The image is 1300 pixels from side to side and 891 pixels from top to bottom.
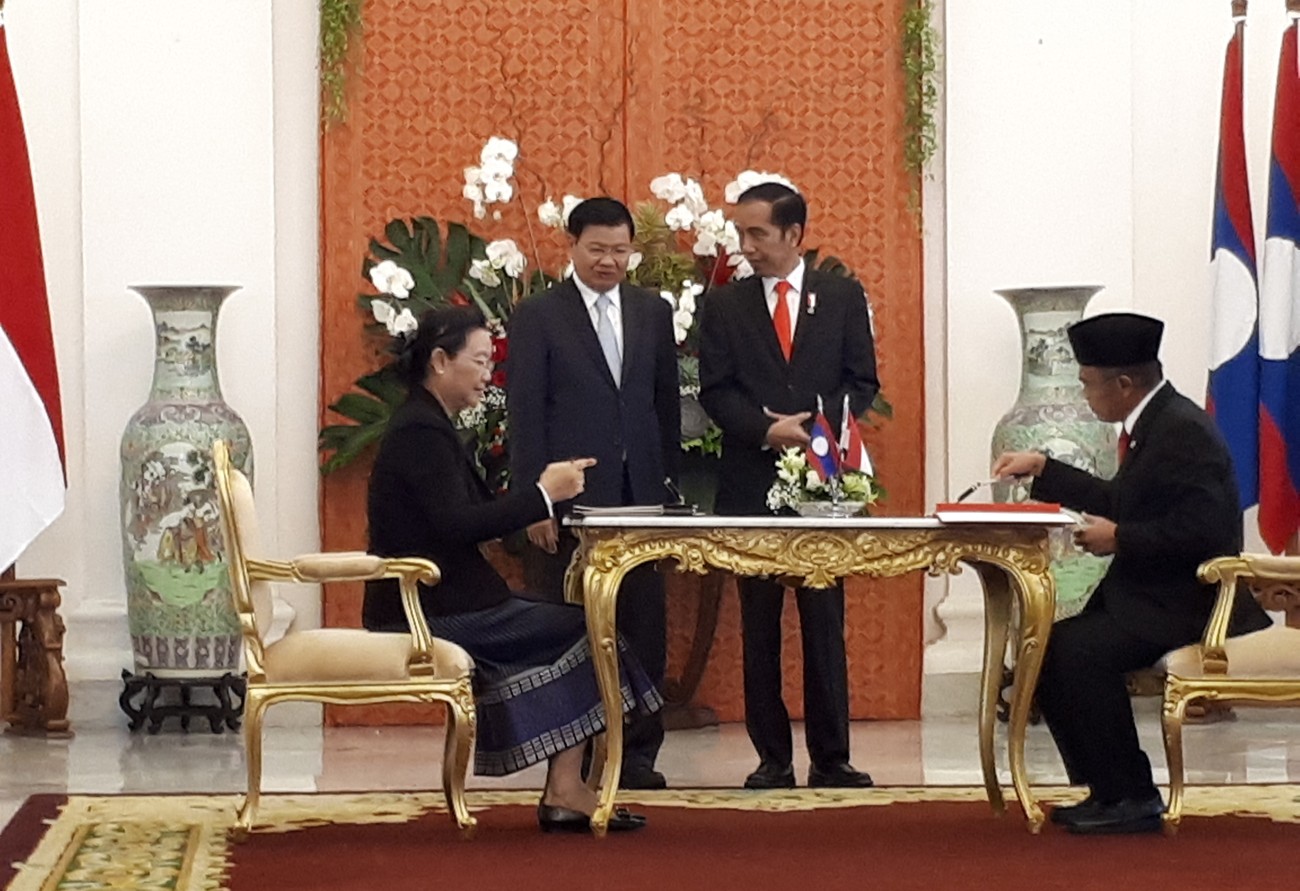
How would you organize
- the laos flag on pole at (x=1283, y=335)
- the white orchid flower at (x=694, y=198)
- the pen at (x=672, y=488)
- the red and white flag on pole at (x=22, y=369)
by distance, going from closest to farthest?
the pen at (x=672, y=488)
the red and white flag on pole at (x=22, y=369)
the white orchid flower at (x=694, y=198)
the laos flag on pole at (x=1283, y=335)

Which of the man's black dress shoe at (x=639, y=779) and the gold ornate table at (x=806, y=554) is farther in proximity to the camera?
the man's black dress shoe at (x=639, y=779)

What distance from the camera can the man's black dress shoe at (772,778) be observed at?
20.1 feet

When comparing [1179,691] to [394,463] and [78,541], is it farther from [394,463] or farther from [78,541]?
[78,541]

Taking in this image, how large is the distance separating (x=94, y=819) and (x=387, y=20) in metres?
3.50

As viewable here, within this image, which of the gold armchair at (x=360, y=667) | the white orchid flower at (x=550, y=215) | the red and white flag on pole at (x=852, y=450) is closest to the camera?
the gold armchair at (x=360, y=667)

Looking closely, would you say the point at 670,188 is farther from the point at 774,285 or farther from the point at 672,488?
the point at 672,488

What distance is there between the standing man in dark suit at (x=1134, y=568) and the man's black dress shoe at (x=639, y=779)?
1196mm

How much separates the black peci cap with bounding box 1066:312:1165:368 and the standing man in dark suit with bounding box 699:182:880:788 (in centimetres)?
94

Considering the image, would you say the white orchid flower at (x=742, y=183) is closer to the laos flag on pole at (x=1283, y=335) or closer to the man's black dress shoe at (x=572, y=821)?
the laos flag on pole at (x=1283, y=335)

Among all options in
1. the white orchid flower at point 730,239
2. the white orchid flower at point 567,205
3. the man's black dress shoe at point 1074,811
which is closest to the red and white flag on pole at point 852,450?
the man's black dress shoe at point 1074,811

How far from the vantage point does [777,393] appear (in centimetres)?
630

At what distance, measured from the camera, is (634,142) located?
8.08 meters

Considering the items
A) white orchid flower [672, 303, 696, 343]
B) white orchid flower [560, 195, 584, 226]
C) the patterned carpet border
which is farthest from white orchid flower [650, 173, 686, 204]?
the patterned carpet border

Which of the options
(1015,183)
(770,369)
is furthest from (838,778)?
(1015,183)
